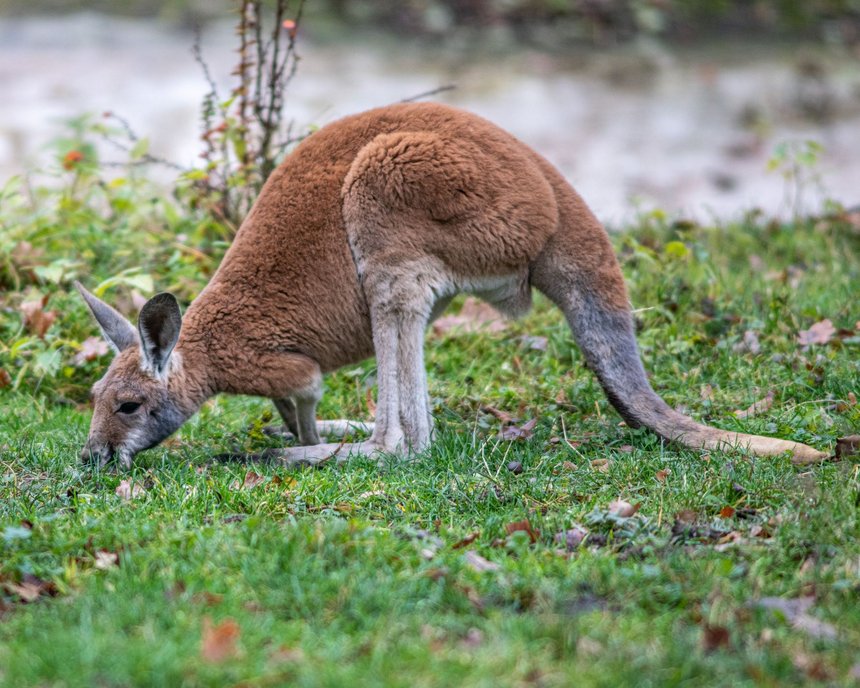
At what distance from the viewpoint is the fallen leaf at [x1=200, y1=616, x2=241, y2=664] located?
2.60 meters

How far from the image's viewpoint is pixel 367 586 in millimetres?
3037

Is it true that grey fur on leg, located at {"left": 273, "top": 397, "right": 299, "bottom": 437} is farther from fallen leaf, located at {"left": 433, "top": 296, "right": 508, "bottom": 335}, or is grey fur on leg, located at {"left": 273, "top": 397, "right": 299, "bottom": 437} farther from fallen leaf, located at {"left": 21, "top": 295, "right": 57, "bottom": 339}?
fallen leaf, located at {"left": 21, "top": 295, "right": 57, "bottom": 339}

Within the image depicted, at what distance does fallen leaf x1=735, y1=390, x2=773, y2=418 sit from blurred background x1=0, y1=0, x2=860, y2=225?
2.47m

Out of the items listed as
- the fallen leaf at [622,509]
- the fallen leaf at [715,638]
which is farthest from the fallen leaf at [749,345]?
the fallen leaf at [715,638]

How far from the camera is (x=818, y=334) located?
541 centimetres

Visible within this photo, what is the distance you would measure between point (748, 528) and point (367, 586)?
4.29ft

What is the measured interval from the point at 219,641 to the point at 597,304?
8.25 ft

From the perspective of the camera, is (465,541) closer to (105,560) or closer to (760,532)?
(760,532)

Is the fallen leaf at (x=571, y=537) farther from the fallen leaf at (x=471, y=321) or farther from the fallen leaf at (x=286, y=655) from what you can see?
the fallen leaf at (x=471, y=321)

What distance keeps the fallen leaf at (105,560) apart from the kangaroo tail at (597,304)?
2.18 m

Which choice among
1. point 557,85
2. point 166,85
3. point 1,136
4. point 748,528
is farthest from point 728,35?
point 748,528

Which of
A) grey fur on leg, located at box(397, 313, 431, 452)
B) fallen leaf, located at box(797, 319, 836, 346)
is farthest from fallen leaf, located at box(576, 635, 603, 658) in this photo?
fallen leaf, located at box(797, 319, 836, 346)

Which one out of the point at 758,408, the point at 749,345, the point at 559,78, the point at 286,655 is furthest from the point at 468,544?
the point at 559,78

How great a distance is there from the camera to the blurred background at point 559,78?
Answer: 938 cm
